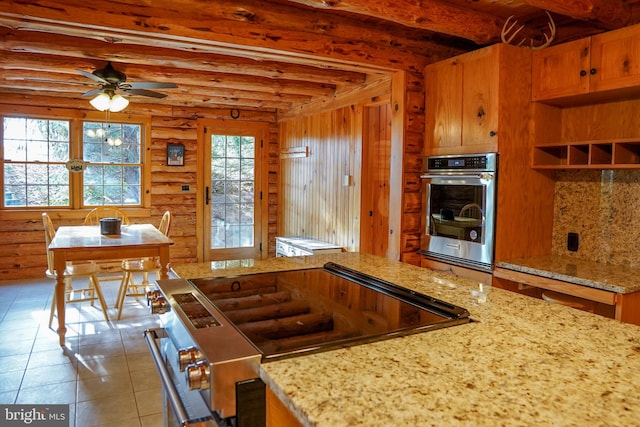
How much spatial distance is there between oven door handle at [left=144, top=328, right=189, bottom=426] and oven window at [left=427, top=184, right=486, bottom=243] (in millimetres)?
2269

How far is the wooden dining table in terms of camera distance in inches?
133

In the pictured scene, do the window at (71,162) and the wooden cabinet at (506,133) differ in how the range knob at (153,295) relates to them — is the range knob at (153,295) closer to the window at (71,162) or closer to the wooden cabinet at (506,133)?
the wooden cabinet at (506,133)

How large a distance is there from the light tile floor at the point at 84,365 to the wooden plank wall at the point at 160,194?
1.29 m

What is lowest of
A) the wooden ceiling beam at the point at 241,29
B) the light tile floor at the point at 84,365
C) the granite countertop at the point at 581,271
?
the light tile floor at the point at 84,365

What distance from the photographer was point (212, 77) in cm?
452

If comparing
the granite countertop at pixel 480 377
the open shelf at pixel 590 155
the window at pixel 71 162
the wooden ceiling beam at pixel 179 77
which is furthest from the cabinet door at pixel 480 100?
the window at pixel 71 162

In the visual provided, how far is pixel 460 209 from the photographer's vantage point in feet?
10.6

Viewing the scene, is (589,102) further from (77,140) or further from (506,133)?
(77,140)

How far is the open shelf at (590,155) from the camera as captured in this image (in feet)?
8.43

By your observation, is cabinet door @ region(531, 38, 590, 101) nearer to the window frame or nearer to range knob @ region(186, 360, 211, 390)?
range knob @ region(186, 360, 211, 390)

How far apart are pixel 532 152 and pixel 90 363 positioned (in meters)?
3.40

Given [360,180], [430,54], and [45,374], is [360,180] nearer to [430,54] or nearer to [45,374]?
[430,54]

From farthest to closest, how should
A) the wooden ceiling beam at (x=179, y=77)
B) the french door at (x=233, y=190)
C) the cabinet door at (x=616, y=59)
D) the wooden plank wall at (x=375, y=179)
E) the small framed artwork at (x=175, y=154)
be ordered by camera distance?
the french door at (x=233, y=190) < the small framed artwork at (x=175, y=154) < the wooden plank wall at (x=375, y=179) < the wooden ceiling beam at (x=179, y=77) < the cabinet door at (x=616, y=59)

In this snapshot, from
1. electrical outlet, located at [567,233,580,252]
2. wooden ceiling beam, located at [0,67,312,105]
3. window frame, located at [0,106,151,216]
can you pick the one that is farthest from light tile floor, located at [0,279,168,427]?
electrical outlet, located at [567,233,580,252]
